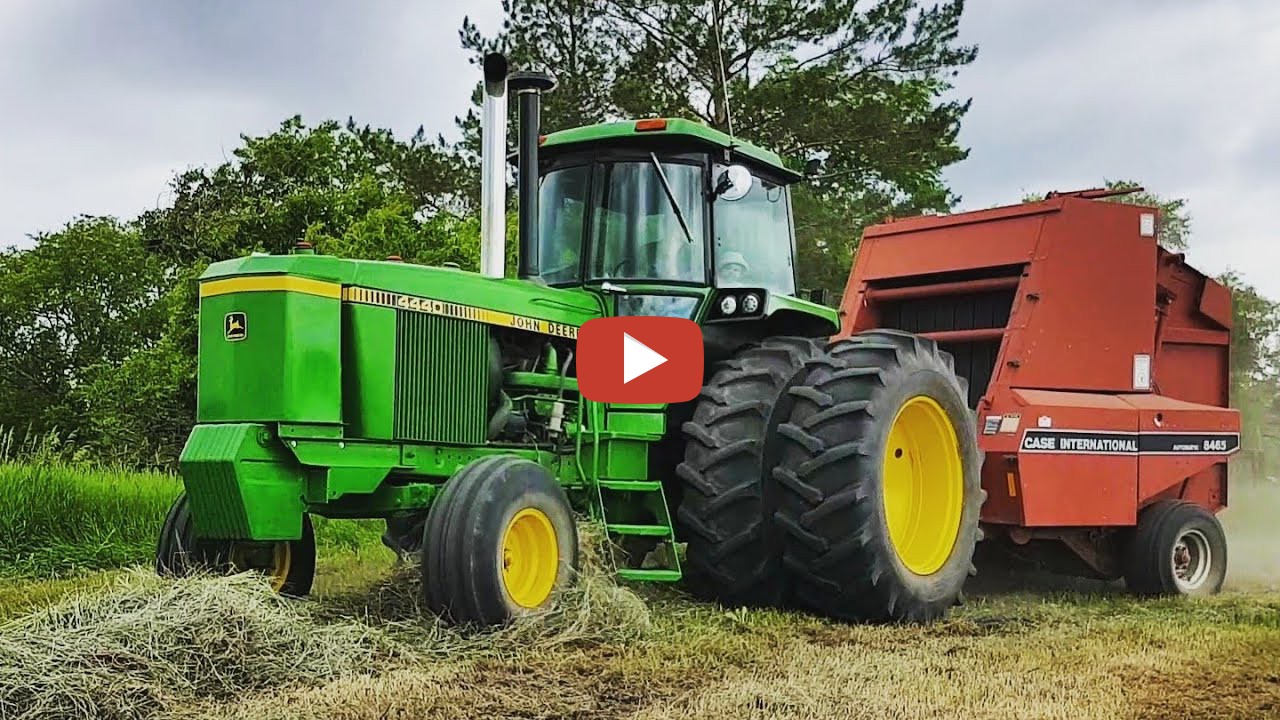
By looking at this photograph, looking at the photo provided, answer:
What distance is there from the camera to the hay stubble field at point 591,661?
4.21 meters

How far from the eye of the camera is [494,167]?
20.6ft

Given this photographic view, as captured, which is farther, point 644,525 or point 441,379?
point 644,525

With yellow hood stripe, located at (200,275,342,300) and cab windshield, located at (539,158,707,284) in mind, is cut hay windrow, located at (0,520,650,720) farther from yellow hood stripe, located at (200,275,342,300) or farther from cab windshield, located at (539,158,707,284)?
cab windshield, located at (539,158,707,284)

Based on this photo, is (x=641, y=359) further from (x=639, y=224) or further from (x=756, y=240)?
(x=756, y=240)

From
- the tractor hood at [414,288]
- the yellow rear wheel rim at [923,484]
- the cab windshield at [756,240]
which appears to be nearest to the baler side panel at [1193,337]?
the yellow rear wheel rim at [923,484]

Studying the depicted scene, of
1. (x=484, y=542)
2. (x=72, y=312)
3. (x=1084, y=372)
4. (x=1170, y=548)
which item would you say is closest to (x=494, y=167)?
(x=484, y=542)

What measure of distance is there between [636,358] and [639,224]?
0.71m

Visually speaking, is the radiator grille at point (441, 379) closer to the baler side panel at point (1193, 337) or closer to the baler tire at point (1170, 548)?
the baler tire at point (1170, 548)

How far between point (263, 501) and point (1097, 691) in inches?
125

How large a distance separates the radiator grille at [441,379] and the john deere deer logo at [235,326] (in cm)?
Result: 65

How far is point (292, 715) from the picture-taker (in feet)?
13.2

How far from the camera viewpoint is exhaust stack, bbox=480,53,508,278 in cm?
623

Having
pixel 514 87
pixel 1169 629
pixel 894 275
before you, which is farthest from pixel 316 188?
pixel 1169 629

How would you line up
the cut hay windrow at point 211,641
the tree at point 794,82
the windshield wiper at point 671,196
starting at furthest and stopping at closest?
the tree at point 794,82 → the windshield wiper at point 671,196 → the cut hay windrow at point 211,641
